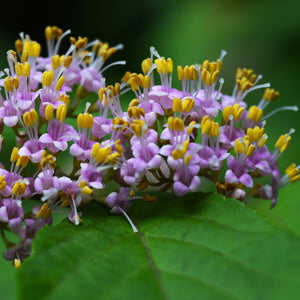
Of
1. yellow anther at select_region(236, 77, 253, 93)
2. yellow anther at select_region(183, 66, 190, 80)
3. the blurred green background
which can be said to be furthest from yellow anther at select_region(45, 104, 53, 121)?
the blurred green background

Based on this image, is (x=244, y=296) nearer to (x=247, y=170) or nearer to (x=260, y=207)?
(x=247, y=170)

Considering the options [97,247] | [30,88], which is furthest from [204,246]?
[30,88]

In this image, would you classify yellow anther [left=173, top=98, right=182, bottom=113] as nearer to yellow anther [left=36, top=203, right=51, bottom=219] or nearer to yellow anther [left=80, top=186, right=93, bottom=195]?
yellow anther [left=80, top=186, right=93, bottom=195]

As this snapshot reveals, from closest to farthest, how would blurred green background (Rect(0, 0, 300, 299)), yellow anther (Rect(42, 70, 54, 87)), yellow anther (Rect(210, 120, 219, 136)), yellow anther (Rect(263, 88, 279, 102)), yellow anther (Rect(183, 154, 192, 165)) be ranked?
yellow anther (Rect(183, 154, 192, 165)), yellow anther (Rect(210, 120, 219, 136)), yellow anther (Rect(42, 70, 54, 87)), yellow anther (Rect(263, 88, 279, 102)), blurred green background (Rect(0, 0, 300, 299))

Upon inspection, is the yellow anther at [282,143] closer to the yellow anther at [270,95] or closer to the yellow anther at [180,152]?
the yellow anther at [270,95]

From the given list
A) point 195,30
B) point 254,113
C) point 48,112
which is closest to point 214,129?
point 254,113

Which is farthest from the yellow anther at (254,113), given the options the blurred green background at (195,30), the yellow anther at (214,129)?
the blurred green background at (195,30)
